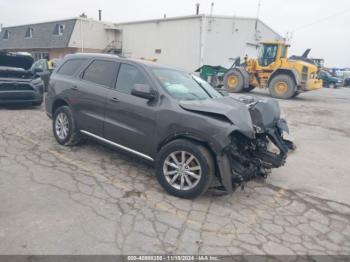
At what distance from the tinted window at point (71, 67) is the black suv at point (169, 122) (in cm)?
2

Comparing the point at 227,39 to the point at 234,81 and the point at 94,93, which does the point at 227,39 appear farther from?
the point at 94,93

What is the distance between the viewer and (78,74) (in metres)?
5.30

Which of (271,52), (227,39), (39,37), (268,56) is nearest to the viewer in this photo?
(271,52)

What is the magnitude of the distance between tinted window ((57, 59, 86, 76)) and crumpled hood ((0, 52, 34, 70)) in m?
4.57

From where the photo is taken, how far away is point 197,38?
24297 mm

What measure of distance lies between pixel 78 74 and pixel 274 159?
3.64 metres

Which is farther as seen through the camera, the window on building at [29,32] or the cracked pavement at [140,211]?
the window on building at [29,32]

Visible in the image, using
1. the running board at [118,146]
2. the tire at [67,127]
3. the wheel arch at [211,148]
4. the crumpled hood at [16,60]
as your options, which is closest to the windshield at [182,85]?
the wheel arch at [211,148]

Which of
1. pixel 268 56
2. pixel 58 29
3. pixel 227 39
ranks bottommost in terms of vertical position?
pixel 268 56

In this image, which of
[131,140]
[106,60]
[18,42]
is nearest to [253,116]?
[131,140]

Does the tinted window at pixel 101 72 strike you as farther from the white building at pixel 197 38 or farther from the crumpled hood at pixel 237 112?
the white building at pixel 197 38

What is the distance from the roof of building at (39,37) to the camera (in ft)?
95.3

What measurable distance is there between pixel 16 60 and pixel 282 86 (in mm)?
12356

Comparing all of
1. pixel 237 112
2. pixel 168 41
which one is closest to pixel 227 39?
pixel 168 41
